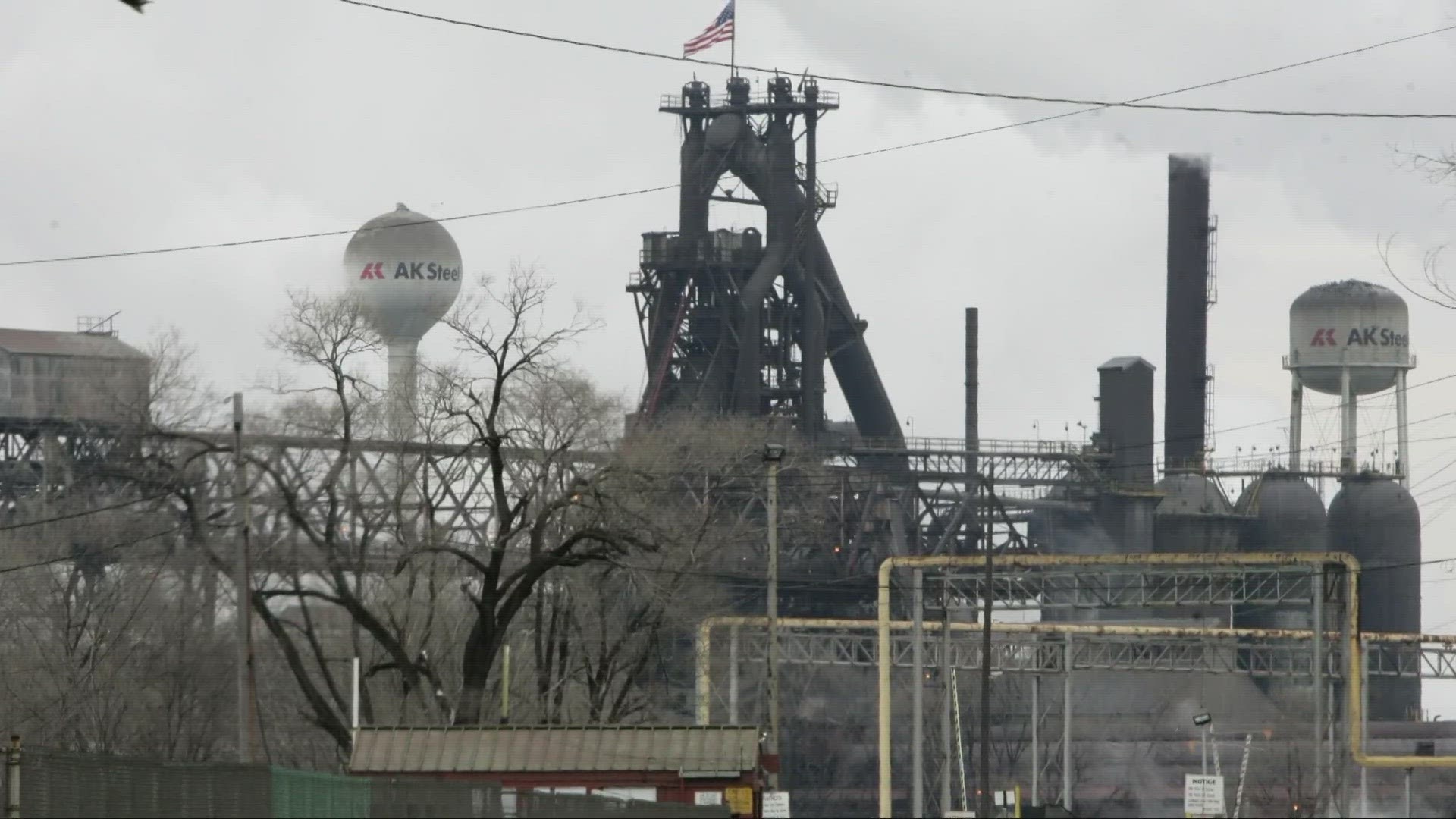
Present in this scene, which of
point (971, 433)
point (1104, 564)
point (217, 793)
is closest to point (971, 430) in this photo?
point (971, 433)

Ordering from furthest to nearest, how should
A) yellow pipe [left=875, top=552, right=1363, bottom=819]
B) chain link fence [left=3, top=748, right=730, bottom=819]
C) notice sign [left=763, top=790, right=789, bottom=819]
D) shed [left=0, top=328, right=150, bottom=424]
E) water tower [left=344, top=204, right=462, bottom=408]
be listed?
water tower [left=344, top=204, right=462, bottom=408] → shed [left=0, top=328, right=150, bottom=424] → yellow pipe [left=875, top=552, right=1363, bottom=819] → notice sign [left=763, top=790, right=789, bottom=819] → chain link fence [left=3, top=748, right=730, bottom=819]

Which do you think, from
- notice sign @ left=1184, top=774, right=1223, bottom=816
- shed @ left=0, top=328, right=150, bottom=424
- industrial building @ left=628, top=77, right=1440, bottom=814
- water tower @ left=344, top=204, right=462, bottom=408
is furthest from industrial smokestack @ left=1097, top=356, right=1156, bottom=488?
notice sign @ left=1184, top=774, right=1223, bottom=816

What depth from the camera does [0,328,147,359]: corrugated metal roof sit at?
250 feet

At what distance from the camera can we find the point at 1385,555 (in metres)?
99.8

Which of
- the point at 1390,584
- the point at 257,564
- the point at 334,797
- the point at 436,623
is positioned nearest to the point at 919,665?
the point at 436,623

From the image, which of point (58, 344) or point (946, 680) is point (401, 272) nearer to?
point (58, 344)

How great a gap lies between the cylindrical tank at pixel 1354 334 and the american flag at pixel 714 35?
37230 millimetres

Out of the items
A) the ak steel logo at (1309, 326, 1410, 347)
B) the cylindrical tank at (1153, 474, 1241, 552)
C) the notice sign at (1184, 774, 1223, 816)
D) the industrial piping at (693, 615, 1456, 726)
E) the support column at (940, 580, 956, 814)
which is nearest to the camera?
the notice sign at (1184, 774, 1223, 816)

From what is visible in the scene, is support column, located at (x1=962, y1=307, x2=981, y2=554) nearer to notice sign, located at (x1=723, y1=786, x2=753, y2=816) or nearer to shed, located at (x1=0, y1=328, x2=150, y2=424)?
shed, located at (x1=0, y1=328, x2=150, y2=424)

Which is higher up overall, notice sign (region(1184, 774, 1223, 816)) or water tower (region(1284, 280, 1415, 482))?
water tower (region(1284, 280, 1415, 482))

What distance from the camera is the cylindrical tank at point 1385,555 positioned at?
97250 mm

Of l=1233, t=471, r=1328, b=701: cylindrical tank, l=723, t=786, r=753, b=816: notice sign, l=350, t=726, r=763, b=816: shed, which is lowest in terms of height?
l=723, t=786, r=753, b=816: notice sign

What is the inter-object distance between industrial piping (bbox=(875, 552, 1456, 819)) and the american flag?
69.3ft

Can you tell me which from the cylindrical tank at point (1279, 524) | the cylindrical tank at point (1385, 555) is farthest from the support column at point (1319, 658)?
the cylindrical tank at point (1279, 524)
